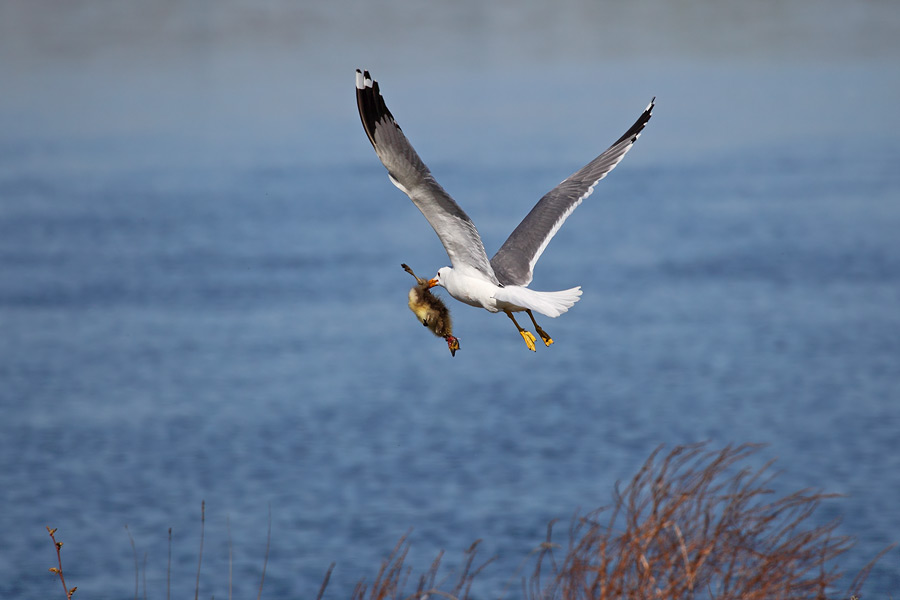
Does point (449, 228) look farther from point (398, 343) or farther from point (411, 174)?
point (398, 343)

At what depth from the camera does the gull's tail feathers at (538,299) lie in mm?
5051

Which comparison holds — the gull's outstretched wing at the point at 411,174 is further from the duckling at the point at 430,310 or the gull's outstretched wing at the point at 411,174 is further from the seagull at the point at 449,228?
the duckling at the point at 430,310

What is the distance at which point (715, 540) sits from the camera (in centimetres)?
417

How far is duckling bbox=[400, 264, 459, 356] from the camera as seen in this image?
A: 5633 millimetres

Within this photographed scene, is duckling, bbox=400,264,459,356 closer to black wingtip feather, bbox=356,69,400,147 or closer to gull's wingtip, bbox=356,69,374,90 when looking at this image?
black wingtip feather, bbox=356,69,400,147

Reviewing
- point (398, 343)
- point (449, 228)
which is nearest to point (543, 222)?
point (449, 228)

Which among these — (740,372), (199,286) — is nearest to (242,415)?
(199,286)

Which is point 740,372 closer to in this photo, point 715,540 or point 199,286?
point 199,286

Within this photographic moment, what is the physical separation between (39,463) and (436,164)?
18.4 m

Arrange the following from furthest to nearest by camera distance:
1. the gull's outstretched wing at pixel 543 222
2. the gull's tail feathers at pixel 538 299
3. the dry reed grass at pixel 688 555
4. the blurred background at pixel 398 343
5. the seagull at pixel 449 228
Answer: the blurred background at pixel 398 343 < the gull's outstretched wing at pixel 543 222 < the seagull at pixel 449 228 < the gull's tail feathers at pixel 538 299 < the dry reed grass at pixel 688 555

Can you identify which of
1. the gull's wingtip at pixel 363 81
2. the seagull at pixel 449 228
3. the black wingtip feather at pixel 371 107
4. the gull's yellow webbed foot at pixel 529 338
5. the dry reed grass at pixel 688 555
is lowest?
the dry reed grass at pixel 688 555

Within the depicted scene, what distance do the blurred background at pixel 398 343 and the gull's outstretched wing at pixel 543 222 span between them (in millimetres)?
10808

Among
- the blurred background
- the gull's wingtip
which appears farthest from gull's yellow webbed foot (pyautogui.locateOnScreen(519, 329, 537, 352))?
the blurred background

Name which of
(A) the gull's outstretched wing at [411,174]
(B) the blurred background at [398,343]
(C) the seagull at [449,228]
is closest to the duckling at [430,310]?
(C) the seagull at [449,228]
